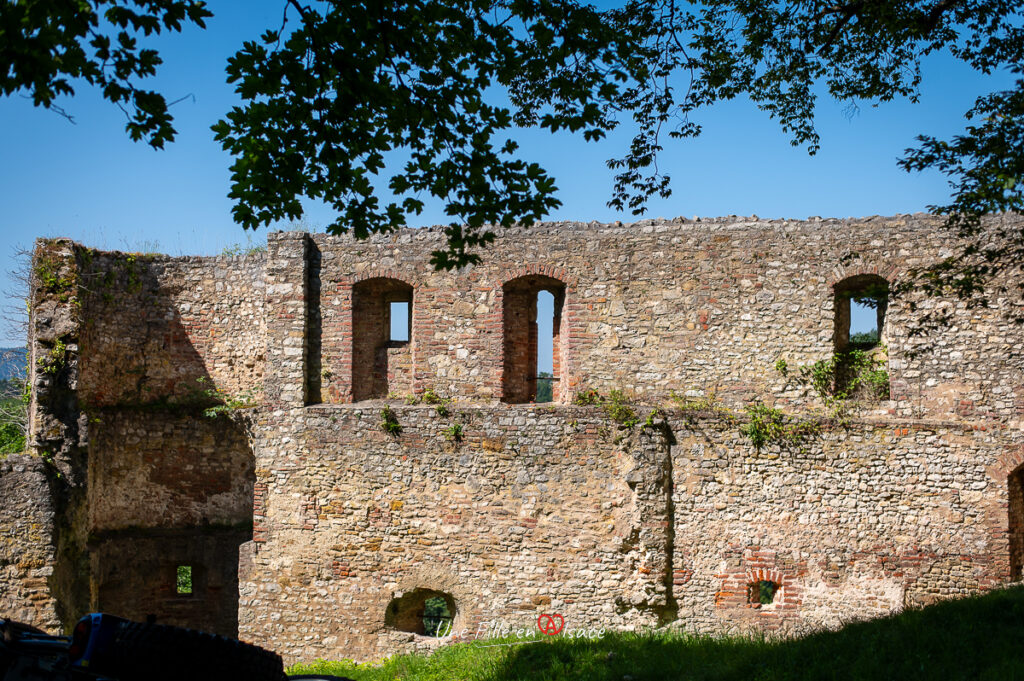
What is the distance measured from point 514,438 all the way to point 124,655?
7549 millimetres

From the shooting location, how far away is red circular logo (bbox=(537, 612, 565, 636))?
34.3ft

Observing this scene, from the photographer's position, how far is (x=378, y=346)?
43.0ft

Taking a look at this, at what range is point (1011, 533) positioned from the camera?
10.0 metres

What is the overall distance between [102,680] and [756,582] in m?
8.81

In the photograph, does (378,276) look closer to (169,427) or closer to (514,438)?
(514,438)

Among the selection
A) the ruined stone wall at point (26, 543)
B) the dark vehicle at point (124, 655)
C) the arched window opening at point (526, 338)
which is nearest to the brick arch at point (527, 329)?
the arched window opening at point (526, 338)

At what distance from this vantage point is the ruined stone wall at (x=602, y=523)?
1011cm

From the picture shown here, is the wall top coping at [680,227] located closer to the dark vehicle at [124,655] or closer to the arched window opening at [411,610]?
the arched window opening at [411,610]

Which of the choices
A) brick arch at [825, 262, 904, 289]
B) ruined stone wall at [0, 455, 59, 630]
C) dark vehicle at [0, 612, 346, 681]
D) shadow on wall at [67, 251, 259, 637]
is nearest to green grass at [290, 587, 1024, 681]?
brick arch at [825, 262, 904, 289]

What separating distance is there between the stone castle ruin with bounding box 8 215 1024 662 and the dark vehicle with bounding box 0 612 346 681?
7.04 m

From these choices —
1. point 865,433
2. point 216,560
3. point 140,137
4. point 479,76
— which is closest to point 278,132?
point 140,137

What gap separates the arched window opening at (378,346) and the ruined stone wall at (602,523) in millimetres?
1472

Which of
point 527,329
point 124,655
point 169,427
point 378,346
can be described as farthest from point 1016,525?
point 169,427

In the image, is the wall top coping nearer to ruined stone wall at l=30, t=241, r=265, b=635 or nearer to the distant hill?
ruined stone wall at l=30, t=241, r=265, b=635
